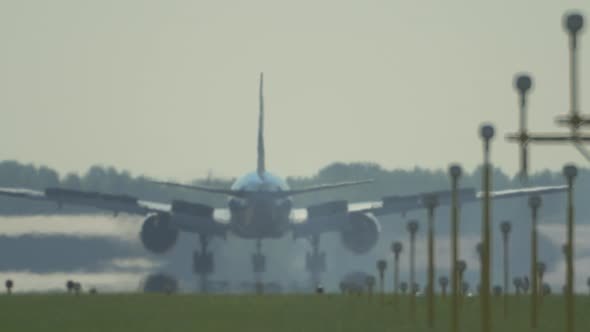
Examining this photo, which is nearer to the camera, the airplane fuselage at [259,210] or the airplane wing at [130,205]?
the airplane wing at [130,205]

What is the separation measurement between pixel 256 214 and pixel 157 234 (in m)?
6.93

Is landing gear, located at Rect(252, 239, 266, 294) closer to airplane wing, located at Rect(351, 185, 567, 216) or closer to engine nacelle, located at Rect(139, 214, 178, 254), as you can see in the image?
engine nacelle, located at Rect(139, 214, 178, 254)

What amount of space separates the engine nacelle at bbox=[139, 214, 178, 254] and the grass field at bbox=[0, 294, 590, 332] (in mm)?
A: 25524

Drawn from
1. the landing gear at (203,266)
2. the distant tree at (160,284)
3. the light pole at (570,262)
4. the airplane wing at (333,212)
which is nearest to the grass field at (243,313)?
the light pole at (570,262)

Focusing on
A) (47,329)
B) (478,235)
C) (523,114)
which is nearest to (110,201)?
(478,235)

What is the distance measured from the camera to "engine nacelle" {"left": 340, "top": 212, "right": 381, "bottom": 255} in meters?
156

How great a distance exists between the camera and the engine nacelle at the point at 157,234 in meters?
146

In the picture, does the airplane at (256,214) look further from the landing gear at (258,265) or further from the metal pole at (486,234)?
the metal pole at (486,234)

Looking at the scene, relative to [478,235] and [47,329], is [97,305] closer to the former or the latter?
[47,329]

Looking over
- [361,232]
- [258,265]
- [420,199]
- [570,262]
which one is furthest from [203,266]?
[570,262]

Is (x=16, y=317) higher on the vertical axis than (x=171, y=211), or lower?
lower

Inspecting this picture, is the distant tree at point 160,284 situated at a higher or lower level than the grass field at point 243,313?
higher

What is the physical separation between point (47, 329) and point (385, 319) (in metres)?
19.0

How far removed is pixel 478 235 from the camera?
163 m
